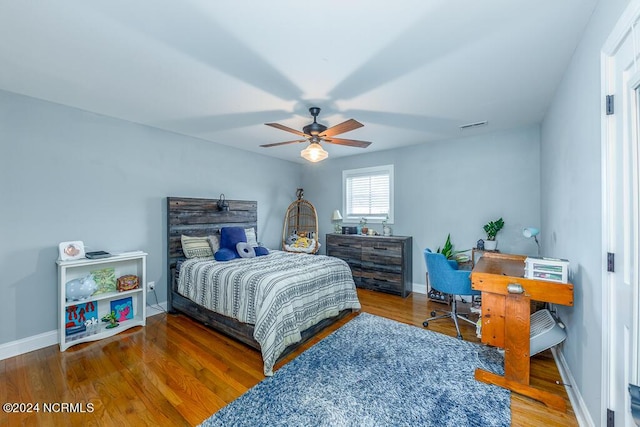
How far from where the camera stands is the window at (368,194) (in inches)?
188

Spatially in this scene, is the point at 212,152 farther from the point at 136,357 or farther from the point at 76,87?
the point at 136,357

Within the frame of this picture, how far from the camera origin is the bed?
232 cm

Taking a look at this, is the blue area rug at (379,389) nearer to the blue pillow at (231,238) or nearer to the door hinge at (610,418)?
the door hinge at (610,418)

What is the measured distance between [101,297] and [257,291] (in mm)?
1870

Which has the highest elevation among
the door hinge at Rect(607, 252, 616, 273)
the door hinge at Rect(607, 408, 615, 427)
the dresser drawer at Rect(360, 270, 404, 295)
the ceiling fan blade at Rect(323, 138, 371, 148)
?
the ceiling fan blade at Rect(323, 138, 371, 148)

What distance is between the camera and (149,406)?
5.81 ft

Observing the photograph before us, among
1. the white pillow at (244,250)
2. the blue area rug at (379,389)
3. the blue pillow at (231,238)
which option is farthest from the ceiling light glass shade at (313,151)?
the blue area rug at (379,389)

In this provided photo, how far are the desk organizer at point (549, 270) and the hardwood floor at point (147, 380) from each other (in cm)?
90

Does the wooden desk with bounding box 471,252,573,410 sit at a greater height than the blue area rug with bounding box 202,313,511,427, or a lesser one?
greater

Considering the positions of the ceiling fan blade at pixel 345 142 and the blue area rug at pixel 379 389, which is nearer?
the blue area rug at pixel 379 389

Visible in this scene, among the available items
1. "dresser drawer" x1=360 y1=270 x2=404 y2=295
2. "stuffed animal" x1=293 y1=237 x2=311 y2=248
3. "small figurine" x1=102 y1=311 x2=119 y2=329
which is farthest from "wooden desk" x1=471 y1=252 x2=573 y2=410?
"small figurine" x1=102 y1=311 x2=119 y2=329

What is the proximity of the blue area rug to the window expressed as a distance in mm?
2609

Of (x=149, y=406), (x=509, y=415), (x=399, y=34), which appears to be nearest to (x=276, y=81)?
(x=399, y=34)

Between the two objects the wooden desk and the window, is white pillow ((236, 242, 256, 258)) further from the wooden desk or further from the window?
the wooden desk
